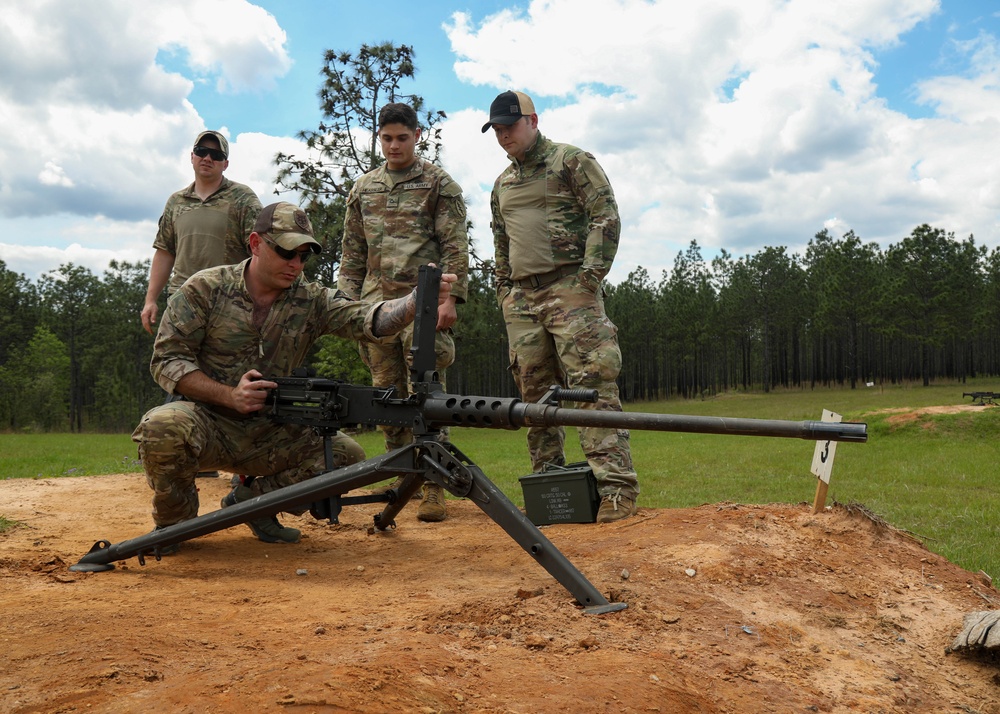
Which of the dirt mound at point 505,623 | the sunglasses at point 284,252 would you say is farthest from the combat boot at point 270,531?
the sunglasses at point 284,252

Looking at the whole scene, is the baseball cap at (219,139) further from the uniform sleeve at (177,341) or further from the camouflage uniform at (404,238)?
the uniform sleeve at (177,341)

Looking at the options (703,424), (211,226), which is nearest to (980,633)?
(703,424)

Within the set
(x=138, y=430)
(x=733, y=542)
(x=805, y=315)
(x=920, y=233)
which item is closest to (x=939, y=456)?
(x=733, y=542)

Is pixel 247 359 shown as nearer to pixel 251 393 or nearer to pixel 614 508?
pixel 251 393

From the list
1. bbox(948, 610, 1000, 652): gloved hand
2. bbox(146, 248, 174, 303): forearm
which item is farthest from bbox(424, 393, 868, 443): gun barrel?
bbox(146, 248, 174, 303): forearm

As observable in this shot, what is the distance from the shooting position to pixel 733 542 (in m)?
4.30

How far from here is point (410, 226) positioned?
5879 millimetres

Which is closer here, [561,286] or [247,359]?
[247,359]

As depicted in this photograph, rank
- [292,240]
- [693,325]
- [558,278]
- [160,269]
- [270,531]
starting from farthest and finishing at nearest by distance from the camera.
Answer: [693,325]
[160,269]
[558,278]
[270,531]
[292,240]

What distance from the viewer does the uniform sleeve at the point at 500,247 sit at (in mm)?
6039

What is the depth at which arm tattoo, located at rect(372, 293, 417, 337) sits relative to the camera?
4.36 metres

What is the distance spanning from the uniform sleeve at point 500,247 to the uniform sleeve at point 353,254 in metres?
1.07

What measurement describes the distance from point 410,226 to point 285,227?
1.71 m

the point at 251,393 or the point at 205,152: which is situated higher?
the point at 205,152
